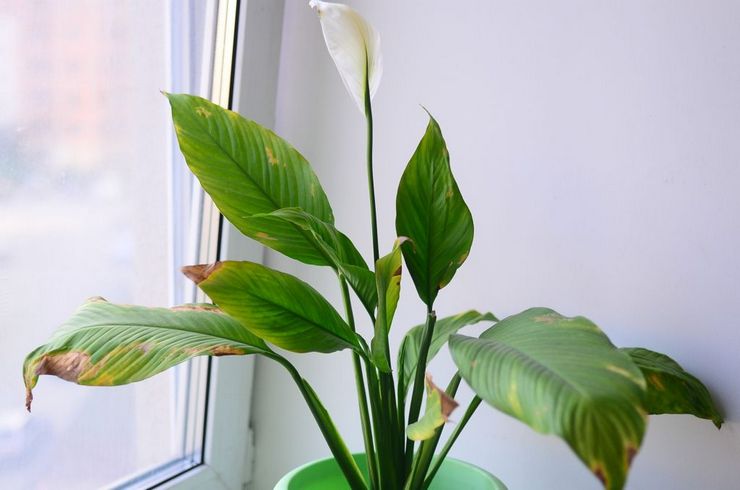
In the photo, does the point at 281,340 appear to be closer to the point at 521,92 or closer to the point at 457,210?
the point at 457,210

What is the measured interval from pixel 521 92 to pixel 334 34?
0.94ft

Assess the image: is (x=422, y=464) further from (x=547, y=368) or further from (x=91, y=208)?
(x=91, y=208)

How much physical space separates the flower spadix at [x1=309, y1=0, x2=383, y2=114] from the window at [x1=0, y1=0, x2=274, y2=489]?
0.31 metres

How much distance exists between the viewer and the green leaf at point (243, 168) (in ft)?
2.21

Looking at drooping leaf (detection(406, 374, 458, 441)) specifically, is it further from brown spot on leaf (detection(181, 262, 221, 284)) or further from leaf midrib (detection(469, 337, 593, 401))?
brown spot on leaf (detection(181, 262, 221, 284))

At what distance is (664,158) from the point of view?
761 millimetres

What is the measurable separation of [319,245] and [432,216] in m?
0.11

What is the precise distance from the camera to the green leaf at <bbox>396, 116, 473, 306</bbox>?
0.65 m

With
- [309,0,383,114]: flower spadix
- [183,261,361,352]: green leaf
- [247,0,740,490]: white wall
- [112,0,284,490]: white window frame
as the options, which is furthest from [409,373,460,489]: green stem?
[112,0,284,490]: white window frame

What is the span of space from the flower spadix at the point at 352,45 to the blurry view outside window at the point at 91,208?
310 mm

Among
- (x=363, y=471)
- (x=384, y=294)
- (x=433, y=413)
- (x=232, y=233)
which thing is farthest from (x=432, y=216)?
(x=232, y=233)

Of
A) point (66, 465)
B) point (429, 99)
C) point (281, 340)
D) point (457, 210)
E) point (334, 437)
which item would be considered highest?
point (429, 99)

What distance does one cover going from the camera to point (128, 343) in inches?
24.0

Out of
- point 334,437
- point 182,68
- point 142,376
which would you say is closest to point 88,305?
point 142,376
